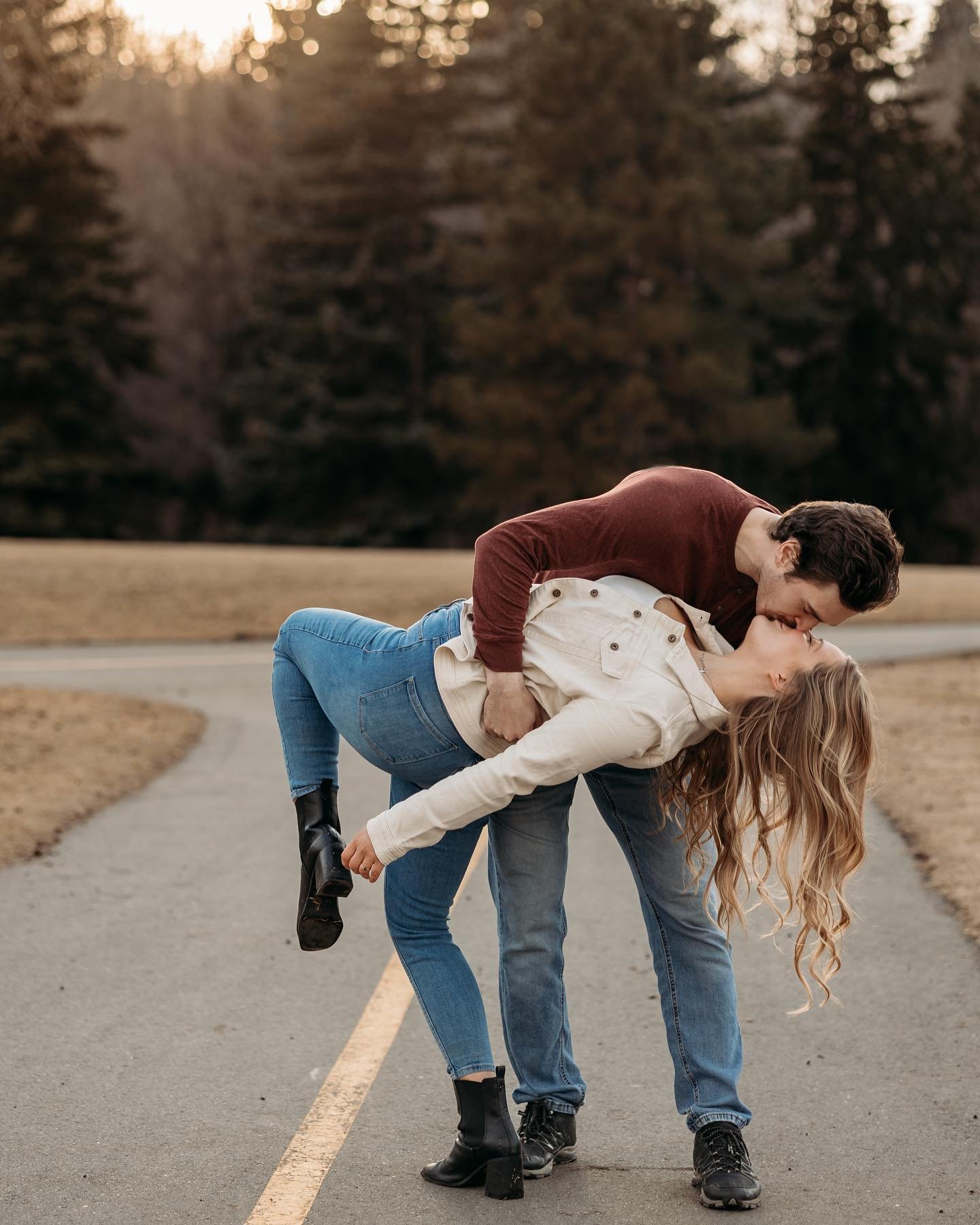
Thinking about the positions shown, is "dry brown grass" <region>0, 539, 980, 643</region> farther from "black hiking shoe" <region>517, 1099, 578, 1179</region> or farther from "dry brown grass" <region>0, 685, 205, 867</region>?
"black hiking shoe" <region>517, 1099, 578, 1179</region>

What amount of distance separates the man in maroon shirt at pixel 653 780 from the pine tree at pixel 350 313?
41.2m

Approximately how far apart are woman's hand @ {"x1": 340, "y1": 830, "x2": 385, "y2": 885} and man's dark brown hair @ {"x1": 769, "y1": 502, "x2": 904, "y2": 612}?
1.08m

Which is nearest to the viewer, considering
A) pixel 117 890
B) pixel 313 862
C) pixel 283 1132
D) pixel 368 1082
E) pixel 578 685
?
pixel 578 685

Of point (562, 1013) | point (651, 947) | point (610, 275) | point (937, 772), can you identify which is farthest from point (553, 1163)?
point (610, 275)

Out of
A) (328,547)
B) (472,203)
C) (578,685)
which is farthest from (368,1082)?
(472,203)

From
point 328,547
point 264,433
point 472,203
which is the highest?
point 472,203

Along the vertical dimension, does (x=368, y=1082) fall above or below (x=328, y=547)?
above

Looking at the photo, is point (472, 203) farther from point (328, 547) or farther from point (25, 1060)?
point (25, 1060)

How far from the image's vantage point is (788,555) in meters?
3.20

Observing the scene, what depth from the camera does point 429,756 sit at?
3.43 metres

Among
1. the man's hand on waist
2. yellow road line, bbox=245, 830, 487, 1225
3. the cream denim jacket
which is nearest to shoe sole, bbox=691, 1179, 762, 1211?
yellow road line, bbox=245, 830, 487, 1225

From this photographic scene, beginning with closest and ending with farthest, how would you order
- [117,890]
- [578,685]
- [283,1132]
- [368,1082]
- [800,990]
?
[578,685] < [283,1132] < [368,1082] < [800,990] < [117,890]

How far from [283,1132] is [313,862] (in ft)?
2.56

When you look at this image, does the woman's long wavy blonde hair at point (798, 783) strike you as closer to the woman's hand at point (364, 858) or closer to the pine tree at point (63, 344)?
the woman's hand at point (364, 858)
